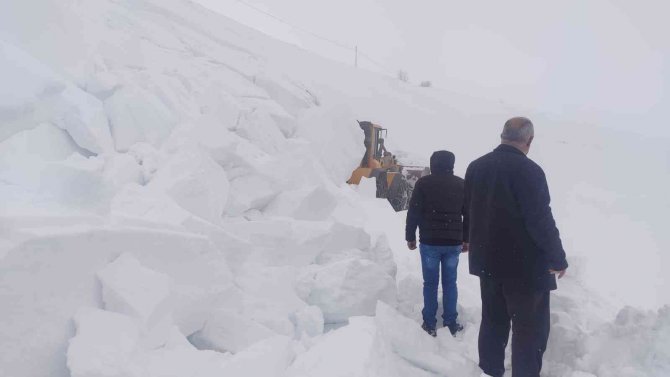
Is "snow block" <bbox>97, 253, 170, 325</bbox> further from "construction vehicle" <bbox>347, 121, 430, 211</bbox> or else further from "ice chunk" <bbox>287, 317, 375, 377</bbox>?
"construction vehicle" <bbox>347, 121, 430, 211</bbox>

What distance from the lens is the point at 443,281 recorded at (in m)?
3.56

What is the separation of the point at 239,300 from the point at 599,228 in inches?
467

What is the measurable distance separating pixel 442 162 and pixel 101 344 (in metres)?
2.47

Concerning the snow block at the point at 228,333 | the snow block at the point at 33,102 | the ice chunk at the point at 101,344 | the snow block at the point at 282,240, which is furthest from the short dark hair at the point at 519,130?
the snow block at the point at 33,102

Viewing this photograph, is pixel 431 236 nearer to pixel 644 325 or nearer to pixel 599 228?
pixel 644 325

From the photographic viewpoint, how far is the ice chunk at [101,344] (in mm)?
1943

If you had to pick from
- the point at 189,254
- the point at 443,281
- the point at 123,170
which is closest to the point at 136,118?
the point at 123,170

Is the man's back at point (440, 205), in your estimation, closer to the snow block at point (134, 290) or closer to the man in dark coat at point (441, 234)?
the man in dark coat at point (441, 234)

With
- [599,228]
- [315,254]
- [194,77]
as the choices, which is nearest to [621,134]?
[599,228]

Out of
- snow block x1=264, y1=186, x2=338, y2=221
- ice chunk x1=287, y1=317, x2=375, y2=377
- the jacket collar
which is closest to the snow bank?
ice chunk x1=287, y1=317, x2=375, y2=377

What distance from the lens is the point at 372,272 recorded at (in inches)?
138

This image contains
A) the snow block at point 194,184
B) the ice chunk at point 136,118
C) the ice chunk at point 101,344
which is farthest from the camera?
the ice chunk at point 136,118

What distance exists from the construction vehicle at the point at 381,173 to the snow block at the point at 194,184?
6.95 m

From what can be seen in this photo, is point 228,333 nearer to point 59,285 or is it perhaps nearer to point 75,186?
point 59,285
